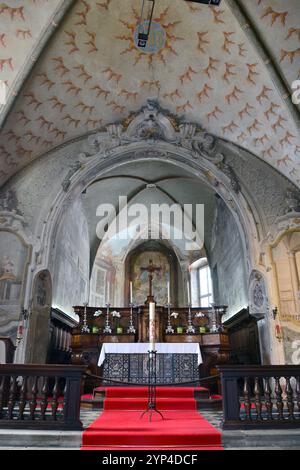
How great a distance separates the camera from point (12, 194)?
10031 mm

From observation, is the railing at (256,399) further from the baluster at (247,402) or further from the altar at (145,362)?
the altar at (145,362)

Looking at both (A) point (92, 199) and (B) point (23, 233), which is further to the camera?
(A) point (92, 199)

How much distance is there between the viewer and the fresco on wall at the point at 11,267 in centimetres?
897

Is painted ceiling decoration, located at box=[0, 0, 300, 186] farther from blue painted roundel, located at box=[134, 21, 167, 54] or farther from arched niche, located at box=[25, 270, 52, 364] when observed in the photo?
arched niche, located at box=[25, 270, 52, 364]

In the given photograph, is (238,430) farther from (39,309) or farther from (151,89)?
(151,89)

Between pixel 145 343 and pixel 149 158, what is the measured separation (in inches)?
229

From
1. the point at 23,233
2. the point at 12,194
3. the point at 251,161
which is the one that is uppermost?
the point at 251,161

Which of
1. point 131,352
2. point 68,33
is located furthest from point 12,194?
point 131,352

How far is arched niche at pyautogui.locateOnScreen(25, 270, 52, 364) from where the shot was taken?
884 cm

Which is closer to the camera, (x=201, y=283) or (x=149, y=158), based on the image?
(x=149, y=158)

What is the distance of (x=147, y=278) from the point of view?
61.9 ft

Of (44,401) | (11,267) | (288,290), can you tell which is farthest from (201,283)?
(44,401)

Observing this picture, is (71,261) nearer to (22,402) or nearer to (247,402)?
(22,402)

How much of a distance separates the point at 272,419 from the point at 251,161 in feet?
24.7
